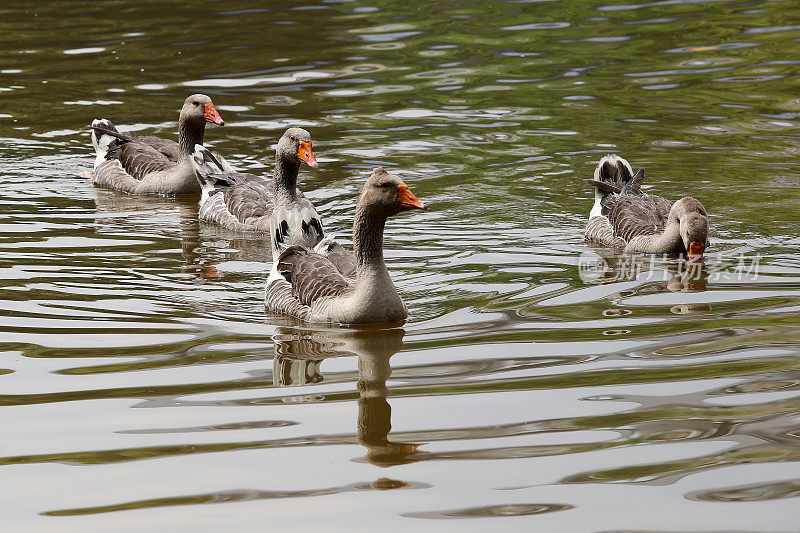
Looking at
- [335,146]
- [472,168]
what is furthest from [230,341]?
[335,146]

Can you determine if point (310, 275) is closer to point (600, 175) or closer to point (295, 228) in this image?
point (295, 228)

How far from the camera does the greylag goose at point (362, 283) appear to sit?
10.3 meters

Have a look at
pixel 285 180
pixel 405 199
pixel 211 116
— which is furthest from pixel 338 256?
pixel 211 116

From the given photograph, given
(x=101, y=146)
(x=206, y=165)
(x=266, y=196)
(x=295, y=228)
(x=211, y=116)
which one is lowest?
(x=295, y=228)

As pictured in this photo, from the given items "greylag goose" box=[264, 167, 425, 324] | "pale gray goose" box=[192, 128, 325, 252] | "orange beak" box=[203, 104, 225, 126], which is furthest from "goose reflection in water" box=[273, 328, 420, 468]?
"orange beak" box=[203, 104, 225, 126]

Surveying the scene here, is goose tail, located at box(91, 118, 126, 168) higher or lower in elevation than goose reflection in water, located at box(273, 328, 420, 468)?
higher

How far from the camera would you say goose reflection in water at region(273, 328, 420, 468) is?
7.68m

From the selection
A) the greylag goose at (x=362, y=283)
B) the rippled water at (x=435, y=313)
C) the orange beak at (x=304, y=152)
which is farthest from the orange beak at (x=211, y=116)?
the greylag goose at (x=362, y=283)

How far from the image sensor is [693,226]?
40.5 feet

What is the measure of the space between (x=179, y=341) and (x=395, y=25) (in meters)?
17.3

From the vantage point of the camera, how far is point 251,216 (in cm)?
1521

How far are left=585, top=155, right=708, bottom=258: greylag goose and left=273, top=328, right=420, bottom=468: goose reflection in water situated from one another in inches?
151

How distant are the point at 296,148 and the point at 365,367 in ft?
16.9

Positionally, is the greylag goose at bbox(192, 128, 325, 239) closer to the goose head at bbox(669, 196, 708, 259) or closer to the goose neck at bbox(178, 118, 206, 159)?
the goose neck at bbox(178, 118, 206, 159)
